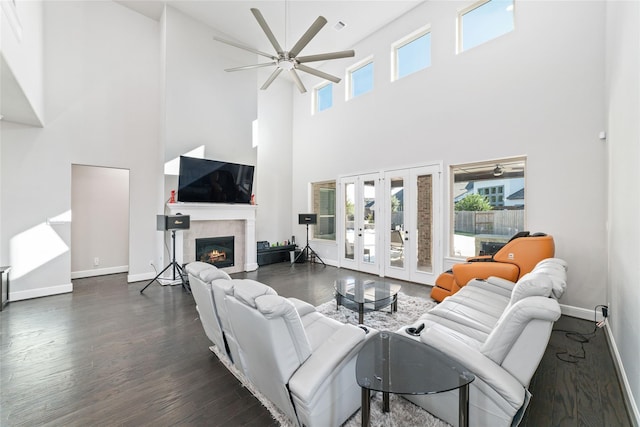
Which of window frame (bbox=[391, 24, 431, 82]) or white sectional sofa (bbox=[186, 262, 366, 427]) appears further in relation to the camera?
window frame (bbox=[391, 24, 431, 82])

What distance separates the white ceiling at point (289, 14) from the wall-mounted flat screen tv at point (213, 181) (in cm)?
304

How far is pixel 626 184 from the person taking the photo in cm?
220

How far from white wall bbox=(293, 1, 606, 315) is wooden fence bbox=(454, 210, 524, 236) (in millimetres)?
209

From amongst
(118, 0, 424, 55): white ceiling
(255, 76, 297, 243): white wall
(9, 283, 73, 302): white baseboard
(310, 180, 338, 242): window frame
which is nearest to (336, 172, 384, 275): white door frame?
(310, 180, 338, 242): window frame

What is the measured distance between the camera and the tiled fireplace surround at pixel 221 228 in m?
5.39

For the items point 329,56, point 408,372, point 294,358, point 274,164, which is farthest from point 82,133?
point 408,372

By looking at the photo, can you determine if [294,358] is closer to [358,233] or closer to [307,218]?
[358,233]

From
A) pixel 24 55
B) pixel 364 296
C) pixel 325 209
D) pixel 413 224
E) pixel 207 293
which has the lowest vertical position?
pixel 364 296

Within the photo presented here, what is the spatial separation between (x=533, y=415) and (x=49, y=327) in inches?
199

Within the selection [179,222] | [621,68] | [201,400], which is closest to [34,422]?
[201,400]

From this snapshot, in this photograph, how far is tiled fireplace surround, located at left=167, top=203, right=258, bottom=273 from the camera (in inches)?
212

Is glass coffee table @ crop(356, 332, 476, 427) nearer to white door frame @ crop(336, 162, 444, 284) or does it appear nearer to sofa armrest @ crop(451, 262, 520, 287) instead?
sofa armrest @ crop(451, 262, 520, 287)

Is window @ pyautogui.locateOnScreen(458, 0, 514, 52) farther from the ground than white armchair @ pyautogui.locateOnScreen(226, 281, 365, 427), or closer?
farther from the ground

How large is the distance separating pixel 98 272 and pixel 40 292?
4.49 ft
